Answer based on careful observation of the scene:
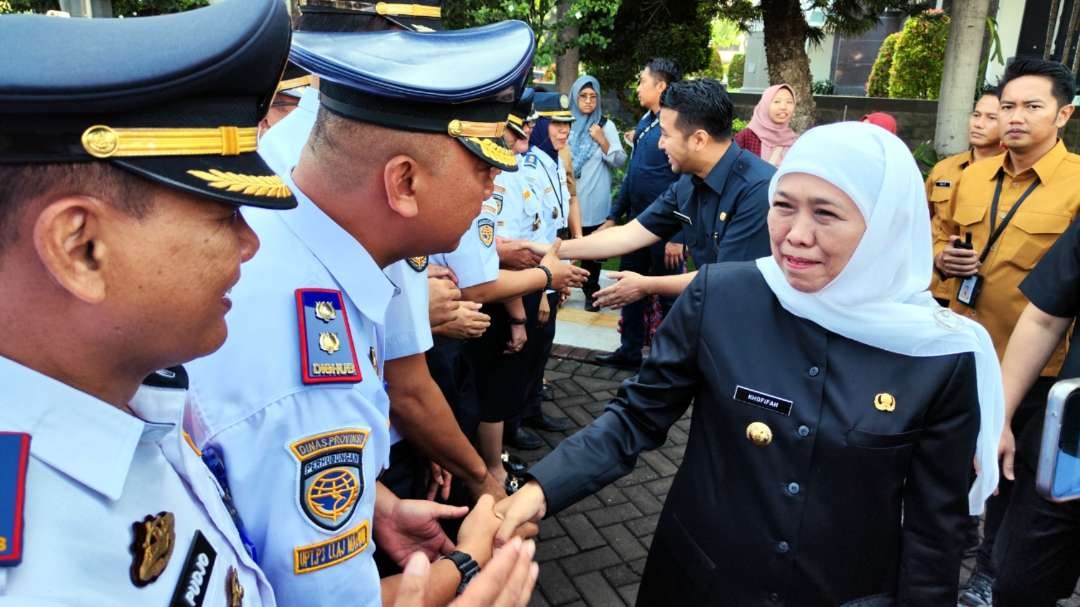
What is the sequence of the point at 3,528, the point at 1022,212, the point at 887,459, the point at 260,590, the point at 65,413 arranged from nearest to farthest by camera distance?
the point at 3,528 < the point at 65,413 < the point at 260,590 < the point at 887,459 < the point at 1022,212

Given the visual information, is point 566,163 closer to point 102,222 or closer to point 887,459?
point 887,459

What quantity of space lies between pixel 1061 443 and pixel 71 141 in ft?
7.42

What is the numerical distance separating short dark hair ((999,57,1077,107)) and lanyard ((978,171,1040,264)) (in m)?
0.43

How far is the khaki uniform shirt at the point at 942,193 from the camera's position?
417 centimetres

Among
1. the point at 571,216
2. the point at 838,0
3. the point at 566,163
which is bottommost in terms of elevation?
the point at 571,216

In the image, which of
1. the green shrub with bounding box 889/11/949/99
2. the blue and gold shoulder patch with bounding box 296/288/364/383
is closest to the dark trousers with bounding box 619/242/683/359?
the blue and gold shoulder patch with bounding box 296/288/364/383

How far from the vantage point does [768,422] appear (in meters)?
1.76

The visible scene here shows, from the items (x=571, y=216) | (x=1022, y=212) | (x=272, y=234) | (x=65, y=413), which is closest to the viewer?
(x=65, y=413)

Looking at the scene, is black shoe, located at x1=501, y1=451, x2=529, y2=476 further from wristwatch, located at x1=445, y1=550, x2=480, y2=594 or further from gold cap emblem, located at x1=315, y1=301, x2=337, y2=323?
gold cap emblem, located at x1=315, y1=301, x2=337, y2=323

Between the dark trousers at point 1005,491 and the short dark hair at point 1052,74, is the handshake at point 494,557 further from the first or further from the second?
the short dark hair at point 1052,74

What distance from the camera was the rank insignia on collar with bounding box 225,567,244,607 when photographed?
1.04 metres

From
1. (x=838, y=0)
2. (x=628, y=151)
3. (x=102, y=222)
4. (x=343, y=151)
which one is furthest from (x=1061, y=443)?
(x=838, y=0)

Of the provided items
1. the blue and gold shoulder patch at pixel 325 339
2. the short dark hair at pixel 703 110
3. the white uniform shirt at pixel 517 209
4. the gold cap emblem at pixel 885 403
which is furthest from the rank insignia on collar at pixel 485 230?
the gold cap emblem at pixel 885 403

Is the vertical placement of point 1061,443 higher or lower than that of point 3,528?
lower
